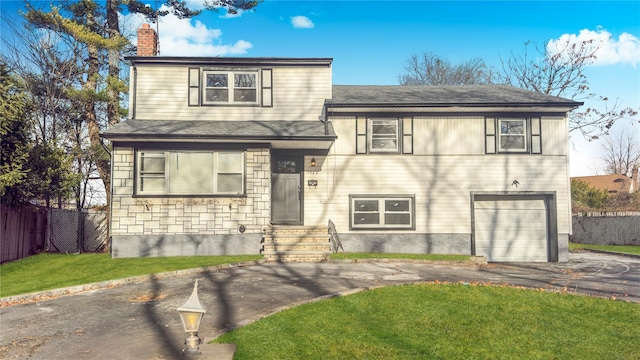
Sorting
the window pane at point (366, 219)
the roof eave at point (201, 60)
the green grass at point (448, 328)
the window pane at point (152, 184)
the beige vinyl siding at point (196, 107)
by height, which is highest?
the roof eave at point (201, 60)

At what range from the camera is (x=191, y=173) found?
14.8 m

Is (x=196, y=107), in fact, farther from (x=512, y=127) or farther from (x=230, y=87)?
(x=512, y=127)

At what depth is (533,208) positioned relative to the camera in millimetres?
16500

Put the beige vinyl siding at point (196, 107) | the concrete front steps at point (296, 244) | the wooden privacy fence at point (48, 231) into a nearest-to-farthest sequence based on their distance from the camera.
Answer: the concrete front steps at point (296, 244) → the wooden privacy fence at point (48, 231) → the beige vinyl siding at point (196, 107)

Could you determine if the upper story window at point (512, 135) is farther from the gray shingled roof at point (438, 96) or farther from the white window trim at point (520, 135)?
the gray shingled roof at point (438, 96)

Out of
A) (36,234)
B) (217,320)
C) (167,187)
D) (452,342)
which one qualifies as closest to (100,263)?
(167,187)

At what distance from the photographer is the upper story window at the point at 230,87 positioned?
16812 millimetres

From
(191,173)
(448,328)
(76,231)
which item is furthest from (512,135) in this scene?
(76,231)

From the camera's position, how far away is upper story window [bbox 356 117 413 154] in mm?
16344

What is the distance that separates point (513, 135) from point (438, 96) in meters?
3.23

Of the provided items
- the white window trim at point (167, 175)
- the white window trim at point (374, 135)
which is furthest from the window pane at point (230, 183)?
the white window trim at point (374, 135)

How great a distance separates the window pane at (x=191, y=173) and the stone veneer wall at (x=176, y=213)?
1.13 feet

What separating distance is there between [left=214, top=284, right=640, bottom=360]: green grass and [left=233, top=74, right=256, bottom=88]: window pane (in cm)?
1140

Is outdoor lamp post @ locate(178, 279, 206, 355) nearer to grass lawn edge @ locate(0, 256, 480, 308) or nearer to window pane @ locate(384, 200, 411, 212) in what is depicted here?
grass lawn edge @ locate(0, 256, 480, 308)
